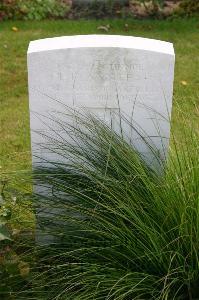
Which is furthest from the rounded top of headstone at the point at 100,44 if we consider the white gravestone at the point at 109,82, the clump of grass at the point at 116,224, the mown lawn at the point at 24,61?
the mown lawn at the point at 24,61

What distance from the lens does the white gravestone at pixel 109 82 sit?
10.5ft

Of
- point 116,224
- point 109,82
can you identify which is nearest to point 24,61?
point 109,82

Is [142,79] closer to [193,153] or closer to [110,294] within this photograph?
[193,153]

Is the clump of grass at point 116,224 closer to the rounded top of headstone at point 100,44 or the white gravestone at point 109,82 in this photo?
the white gravestone at point 109,82

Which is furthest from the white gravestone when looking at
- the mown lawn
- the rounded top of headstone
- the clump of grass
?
the mown lawn

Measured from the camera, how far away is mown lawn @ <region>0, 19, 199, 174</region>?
16.5ft

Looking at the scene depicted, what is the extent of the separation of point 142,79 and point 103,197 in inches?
25.6

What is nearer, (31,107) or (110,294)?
(110,294)

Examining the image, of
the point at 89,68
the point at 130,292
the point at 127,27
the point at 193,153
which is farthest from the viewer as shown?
the point at 127,27

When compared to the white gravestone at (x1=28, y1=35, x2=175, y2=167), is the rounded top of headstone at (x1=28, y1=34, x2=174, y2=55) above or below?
above

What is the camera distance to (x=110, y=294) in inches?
110

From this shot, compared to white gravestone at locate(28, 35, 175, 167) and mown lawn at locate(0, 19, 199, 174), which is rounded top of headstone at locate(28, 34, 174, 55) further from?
mown lawn at locate(0, 19, 199, 174)

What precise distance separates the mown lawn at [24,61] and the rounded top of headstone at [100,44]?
1090 millimetres

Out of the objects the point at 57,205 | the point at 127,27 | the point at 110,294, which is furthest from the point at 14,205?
the point at 127,27
